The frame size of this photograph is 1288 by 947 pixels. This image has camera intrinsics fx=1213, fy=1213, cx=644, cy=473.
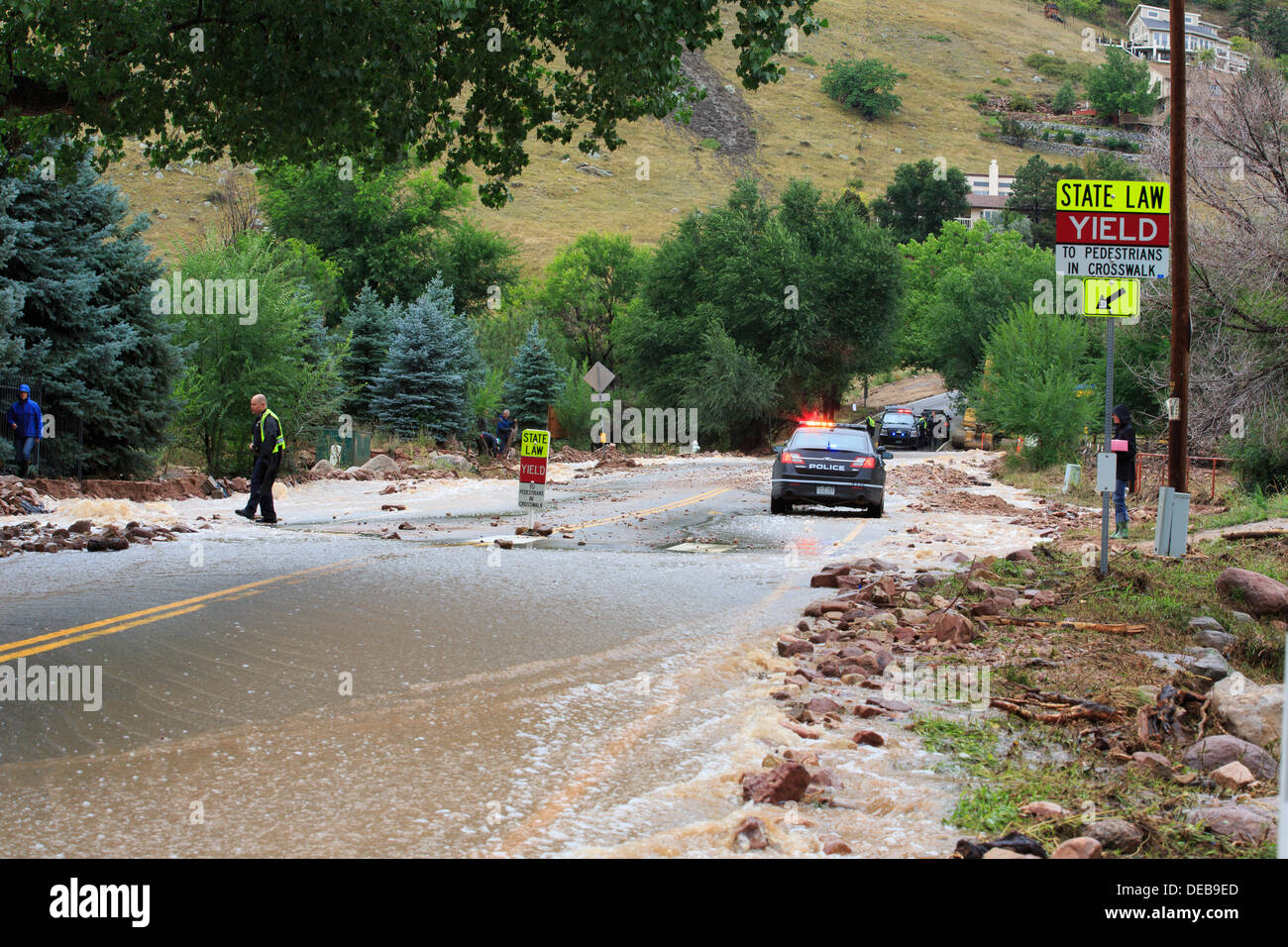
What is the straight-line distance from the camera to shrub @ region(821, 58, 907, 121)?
182625 mm

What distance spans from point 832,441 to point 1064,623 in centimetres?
1168

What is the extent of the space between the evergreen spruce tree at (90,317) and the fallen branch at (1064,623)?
57.5ft

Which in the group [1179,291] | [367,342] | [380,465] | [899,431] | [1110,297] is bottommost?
[380,465]

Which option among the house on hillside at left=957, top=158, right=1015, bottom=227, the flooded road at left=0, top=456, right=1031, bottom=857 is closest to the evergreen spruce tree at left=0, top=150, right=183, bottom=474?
the flooded road at left=0, top=456, right=1031, bottom=857

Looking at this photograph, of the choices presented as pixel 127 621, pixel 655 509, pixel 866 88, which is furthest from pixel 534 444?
pixel 866 88

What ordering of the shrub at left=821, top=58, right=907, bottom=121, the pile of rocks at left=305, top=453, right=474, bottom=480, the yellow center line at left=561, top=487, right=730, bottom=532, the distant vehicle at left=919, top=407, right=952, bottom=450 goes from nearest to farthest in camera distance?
the yellow center line at left=561, top=487, right=730, bottom=532, the pile of rocks at left=305, top=453, right=474, bottom=480, the distant vehicle at left=919, top=407, right=952, bottom=450, the shrub at left=821, top=58, right=907, bottom=121

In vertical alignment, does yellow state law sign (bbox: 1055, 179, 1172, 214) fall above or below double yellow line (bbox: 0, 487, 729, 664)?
above

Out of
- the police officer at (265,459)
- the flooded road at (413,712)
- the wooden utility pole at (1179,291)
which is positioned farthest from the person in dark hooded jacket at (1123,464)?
the police officer at (265,459)

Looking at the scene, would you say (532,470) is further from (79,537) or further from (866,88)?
(866,88)

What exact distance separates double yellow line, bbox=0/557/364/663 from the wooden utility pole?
40.4ft

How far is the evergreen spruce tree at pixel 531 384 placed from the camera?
52.2m

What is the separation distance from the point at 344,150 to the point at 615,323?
6573 centimetres

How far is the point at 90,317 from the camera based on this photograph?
74.8 feet

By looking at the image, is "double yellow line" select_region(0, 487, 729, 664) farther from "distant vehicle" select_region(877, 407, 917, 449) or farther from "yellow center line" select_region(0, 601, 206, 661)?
"distant vehicle" select_region(877, 407, 917, 449)
